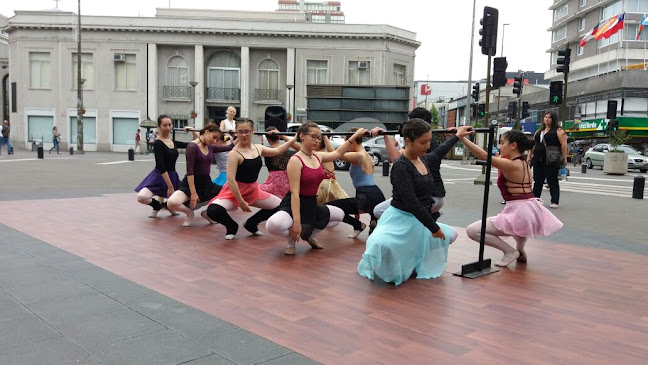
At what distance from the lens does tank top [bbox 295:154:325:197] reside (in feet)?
18.6

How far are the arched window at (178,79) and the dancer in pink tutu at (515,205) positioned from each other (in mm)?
35590

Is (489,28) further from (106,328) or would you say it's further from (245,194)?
(106,328)

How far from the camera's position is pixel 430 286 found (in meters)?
4.72

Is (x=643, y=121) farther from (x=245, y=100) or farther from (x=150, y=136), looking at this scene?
(x=150, y=136)

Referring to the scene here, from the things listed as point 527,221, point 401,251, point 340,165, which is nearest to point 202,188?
point 401,251

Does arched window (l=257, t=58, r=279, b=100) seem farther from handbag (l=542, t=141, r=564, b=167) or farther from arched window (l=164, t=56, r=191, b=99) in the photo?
handbag (l=542, t=141, r=564, b=167)

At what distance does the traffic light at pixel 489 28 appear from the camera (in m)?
12.9

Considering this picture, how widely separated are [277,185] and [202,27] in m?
32.4

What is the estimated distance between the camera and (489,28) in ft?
42.3

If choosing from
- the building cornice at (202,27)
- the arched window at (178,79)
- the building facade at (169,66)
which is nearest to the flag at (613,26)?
the building facade at (169,66)

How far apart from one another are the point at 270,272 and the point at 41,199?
6.96 m

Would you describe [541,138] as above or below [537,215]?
above

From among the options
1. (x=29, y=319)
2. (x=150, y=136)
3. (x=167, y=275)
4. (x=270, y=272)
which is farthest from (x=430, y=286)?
(x=150, y=136)

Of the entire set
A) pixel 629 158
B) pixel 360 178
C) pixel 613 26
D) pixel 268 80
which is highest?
pixel 613 26
